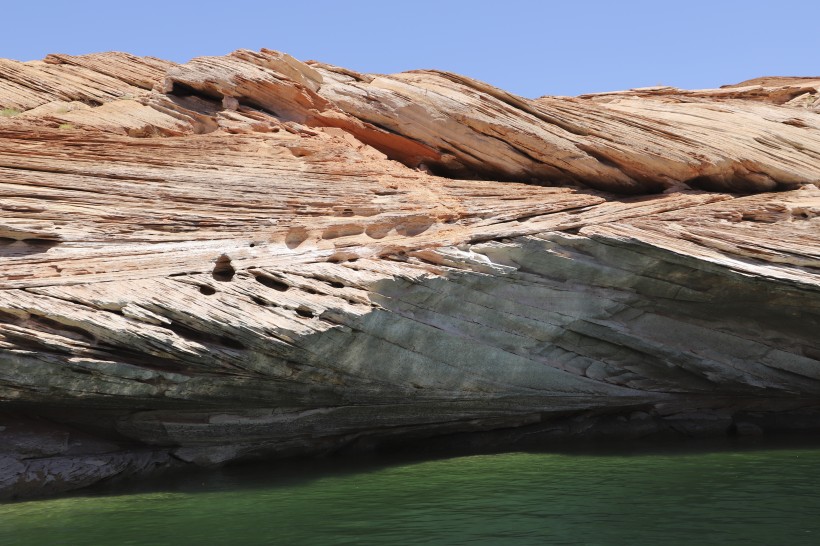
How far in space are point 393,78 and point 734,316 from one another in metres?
10.1

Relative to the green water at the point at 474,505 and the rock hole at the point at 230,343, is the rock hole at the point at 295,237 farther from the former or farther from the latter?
the green water at the point at 474,505

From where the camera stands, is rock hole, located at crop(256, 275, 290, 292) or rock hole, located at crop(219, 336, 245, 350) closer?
rock hole, located at crop(219, 336, 245, 350)

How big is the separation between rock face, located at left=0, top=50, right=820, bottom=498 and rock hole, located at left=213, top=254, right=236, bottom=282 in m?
0.14

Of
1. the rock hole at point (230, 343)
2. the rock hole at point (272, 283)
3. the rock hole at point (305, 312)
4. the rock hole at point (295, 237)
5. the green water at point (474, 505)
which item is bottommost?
the green water at point (474, 505)

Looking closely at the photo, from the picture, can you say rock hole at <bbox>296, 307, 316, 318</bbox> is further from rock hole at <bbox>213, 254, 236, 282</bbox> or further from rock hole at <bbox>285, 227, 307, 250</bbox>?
rock hole at <bbox>285, 227, 307, 250</bbox>

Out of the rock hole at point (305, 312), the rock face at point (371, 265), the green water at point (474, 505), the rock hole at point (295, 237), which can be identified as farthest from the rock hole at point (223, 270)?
the green water at point (474, 505)

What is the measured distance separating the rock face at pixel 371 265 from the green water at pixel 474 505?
1.73 metres

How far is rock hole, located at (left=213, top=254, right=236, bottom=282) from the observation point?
17891 mm

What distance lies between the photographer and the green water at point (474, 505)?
41.0 feet

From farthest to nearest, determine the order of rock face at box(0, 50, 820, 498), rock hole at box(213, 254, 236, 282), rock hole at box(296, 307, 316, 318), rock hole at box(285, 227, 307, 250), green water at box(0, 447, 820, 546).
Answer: rock hole at box(285, 227, 307, 250), rock hole at box(213, 254, 236, 282), rock hole at box(296, 307, 316, 318), rock face at box(0, 50, 820, 498), green water at box(0, 447, 820, 546)

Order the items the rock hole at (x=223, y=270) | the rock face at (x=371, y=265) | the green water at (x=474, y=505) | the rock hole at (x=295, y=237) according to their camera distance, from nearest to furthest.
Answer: the green water at (x=474, y=505)
the rock face at (x=371, y=265)
the rock hole at (x=223, y=270)
the rock hole at (x=295, y=237)

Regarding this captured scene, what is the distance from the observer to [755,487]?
15.0 metres

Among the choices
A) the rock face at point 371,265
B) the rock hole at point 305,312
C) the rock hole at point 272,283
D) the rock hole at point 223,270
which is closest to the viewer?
the rock face at point 371,265

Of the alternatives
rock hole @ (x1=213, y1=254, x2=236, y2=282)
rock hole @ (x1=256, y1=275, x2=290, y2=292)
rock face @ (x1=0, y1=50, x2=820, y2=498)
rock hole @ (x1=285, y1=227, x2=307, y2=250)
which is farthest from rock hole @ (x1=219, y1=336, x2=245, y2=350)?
rock hole @ (x1=285, y1=227, x2=307, y2=250)
